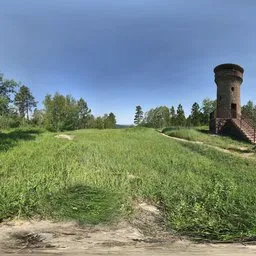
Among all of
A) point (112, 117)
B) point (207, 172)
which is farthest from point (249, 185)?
point (112, 117)

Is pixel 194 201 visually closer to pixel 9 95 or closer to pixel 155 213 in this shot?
pixel 155 213

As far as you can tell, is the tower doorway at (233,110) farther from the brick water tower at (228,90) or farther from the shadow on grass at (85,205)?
the shadow on grass at (85,205)

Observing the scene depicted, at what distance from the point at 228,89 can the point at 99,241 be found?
2823cm

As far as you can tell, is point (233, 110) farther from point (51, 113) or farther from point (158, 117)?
point (158, 117)

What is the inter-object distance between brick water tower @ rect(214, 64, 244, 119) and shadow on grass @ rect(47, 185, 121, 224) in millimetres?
26021

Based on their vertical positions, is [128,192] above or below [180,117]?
below

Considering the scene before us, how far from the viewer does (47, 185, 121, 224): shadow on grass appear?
19.2 ft

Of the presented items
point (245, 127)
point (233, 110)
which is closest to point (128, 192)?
point (245, 127)

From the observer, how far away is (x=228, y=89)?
3089cm

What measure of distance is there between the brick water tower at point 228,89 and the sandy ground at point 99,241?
87.7 ft

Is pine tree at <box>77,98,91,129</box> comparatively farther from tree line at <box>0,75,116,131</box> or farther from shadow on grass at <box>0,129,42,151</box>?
shadow on grass at <box>0,129,42,151</box>

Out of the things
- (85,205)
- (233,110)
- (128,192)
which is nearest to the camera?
(85,205)

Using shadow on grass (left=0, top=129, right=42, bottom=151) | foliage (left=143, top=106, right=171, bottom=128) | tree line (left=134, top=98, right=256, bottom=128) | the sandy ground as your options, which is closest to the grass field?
the sandy ground

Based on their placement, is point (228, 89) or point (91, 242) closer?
point (91, 242)
